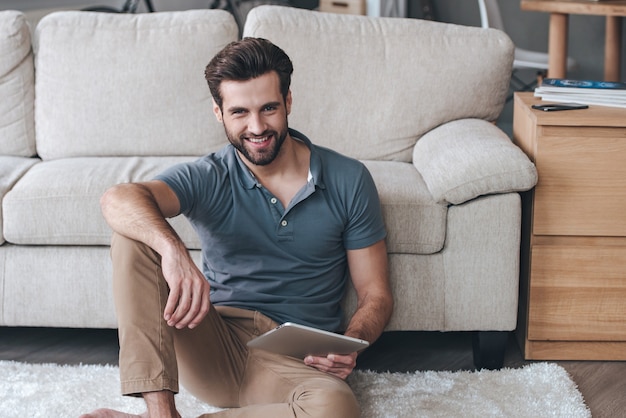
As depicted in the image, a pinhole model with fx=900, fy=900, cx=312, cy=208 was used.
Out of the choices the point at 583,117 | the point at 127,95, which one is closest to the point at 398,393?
the point at 583,117

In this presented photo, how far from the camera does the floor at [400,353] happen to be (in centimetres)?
231

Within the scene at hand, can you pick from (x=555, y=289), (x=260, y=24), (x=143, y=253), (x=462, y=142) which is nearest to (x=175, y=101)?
(x=260, y=24)

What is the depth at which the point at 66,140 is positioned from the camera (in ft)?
9.24

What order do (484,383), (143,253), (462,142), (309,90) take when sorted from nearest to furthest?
(143,253) → (484,383) → (462,142) → (309,90)

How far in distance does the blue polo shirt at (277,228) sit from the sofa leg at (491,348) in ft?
1.56

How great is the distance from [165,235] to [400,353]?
958 millimetres

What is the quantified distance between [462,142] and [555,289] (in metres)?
0.47

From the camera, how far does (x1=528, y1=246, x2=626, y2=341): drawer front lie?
92.7 inches

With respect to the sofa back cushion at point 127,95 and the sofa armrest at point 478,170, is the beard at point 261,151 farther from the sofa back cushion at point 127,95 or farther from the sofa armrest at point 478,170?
the sofa back cushion at point 127,95

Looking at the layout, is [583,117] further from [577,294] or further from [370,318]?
[370,318]

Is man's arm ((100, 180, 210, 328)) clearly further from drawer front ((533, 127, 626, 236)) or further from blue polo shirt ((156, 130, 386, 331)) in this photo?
drawer front ((533, 127, 626, 236))

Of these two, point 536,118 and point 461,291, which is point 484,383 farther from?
point 536,118

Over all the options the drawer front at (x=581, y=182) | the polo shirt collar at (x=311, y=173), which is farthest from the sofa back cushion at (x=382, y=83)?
the polo shirt collar at (x=311, y=173)

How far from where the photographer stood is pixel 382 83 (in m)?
Result: 2.80
